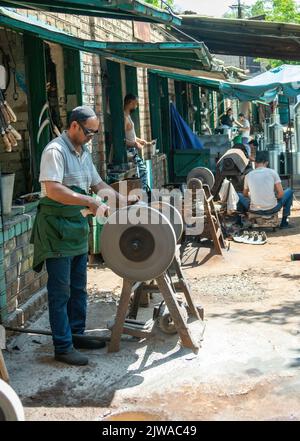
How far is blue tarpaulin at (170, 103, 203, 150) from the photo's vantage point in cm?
1452

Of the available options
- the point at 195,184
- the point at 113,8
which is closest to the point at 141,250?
the point at 113,8

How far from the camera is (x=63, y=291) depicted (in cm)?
465

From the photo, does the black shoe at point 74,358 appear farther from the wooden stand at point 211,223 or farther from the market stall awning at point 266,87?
the market stall awning at point 266,87

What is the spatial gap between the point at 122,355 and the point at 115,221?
1.07 meters

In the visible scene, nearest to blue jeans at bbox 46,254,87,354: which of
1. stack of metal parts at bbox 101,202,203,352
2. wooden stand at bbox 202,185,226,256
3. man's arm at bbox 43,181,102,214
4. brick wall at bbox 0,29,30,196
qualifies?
stack of metal parts at bbox 101,202,203,352

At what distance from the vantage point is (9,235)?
5.54m

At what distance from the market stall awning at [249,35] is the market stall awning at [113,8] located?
24.3ft

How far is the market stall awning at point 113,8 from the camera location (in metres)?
4.37

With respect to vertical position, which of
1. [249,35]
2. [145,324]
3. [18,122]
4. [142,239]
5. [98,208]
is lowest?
[145,324]

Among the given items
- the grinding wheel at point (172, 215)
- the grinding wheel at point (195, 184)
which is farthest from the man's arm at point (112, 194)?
the grinding wheel at point (195, 184)

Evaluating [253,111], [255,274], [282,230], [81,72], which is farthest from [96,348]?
[253,111]

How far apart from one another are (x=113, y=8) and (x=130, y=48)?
7.34 ft

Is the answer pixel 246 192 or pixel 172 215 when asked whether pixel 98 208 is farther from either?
pixel 246 192
